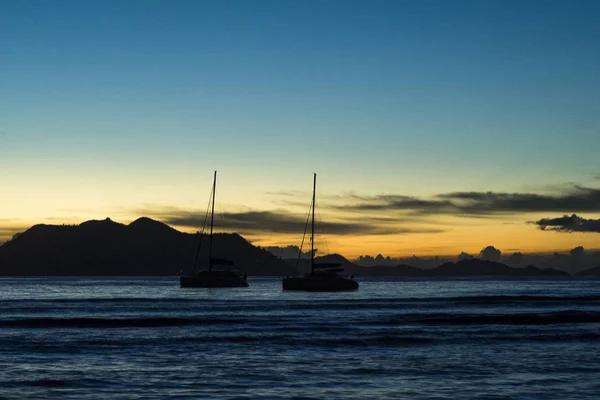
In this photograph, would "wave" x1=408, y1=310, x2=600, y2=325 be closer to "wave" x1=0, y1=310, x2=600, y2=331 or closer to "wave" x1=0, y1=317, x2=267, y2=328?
"wave" x1=0, y1=310, x2=600, y2=331

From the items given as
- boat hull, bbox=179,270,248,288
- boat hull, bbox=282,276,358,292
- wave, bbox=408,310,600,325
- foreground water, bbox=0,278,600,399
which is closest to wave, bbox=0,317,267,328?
foreground water, bbox=0,278,600,399

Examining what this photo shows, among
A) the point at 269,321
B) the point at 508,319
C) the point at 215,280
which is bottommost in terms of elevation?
the point at 269,321

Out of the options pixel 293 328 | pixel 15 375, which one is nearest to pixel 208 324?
pixel 293 328

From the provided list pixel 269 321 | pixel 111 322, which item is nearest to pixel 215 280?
pixel 111 322

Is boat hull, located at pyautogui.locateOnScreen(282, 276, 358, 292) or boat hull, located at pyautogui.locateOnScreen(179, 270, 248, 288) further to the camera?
boat hull, located at pyautogui.locateOnScreen(179, 270, 248, 288)

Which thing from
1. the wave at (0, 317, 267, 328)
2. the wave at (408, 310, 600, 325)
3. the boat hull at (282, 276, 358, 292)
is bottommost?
the wave at (0, 317, 267, 328)

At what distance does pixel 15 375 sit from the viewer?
33062mm

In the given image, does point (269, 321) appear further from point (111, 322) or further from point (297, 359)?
point (297, 359)

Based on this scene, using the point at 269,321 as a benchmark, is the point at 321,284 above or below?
above

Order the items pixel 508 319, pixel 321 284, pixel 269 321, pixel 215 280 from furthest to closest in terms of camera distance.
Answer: pixel 215 280, pixel 321 284, pixel 508 319, pixel 269 321

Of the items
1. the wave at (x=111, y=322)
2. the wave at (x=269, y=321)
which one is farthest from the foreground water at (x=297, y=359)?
the wave at (x=269, y=321)

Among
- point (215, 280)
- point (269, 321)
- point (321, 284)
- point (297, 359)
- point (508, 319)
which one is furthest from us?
point (215, 280)

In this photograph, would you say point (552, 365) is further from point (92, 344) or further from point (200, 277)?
point (200, 277)

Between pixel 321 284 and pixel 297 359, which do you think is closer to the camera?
pixel 297 359
